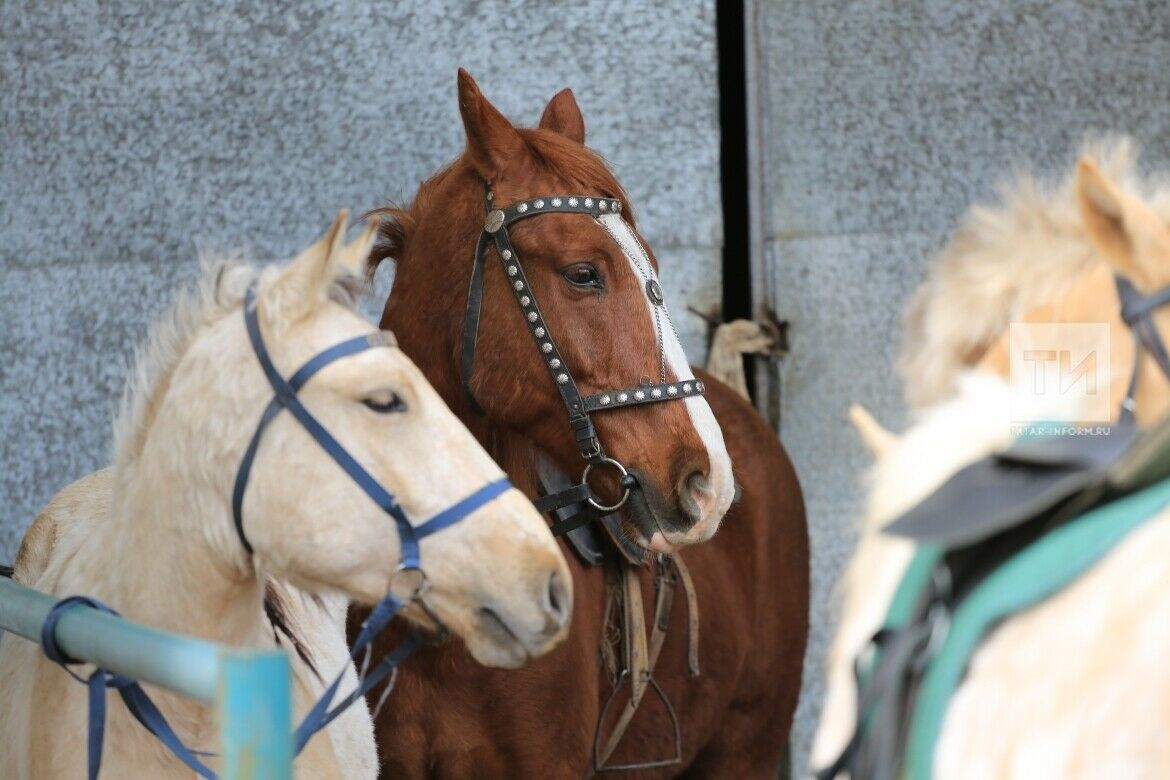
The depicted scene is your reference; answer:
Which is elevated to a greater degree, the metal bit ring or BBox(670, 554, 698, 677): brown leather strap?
the metal bit ring

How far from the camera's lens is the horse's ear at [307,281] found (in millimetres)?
1992

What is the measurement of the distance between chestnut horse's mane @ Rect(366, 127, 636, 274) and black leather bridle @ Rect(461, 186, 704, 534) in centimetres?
5

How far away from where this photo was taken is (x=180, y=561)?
2.00 metres

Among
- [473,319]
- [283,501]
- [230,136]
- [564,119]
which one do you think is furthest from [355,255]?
[230,136]

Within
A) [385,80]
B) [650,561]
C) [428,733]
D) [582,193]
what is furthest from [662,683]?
[385,80]

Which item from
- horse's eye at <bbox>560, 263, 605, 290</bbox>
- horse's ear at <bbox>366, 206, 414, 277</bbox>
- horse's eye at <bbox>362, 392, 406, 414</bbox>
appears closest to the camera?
horse's eye at <bbox>362, 392, 406, 414</bbox>

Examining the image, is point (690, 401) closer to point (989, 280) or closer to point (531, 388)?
point (531, 388)

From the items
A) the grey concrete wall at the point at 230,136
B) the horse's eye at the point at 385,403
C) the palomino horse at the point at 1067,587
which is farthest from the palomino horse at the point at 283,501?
the grey concrete wall at the point at 230,136

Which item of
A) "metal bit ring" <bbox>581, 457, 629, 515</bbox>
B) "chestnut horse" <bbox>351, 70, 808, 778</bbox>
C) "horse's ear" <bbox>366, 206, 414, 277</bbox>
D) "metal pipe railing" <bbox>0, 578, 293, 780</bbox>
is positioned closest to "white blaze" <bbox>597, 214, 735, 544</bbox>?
"chestnut horse" <bbox>351, 70, 808, 778</bbox>

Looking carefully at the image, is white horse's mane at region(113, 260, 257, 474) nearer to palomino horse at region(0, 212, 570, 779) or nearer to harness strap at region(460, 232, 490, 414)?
palomino horse at region(0, 212, 570, 779)

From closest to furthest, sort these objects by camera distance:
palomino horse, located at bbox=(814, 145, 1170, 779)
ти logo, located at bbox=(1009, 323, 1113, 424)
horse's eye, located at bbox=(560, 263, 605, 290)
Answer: palomino horse, located at bbox=(814, 145, 1170, 779) < ти logo, located at bbox=(1009, 323, 1113, 424) < horse's eye, located at bbox=(560, 263, 605, 290)

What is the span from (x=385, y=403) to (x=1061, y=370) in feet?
3.11

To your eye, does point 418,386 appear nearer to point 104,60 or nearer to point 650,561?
point 650,561

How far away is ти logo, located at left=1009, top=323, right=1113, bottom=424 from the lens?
1420 millimetres
